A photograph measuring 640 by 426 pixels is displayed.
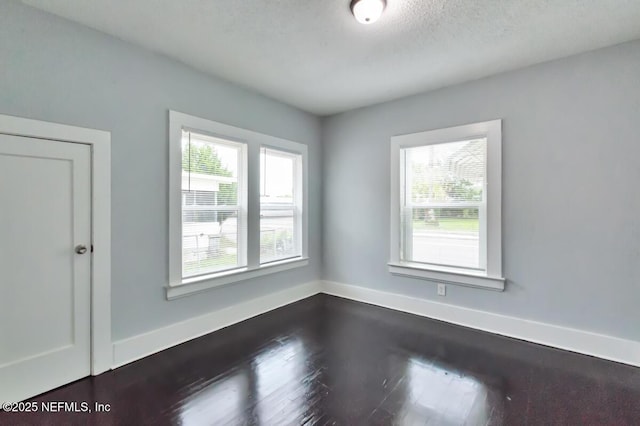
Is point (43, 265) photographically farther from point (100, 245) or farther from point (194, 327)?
point (194, 327)

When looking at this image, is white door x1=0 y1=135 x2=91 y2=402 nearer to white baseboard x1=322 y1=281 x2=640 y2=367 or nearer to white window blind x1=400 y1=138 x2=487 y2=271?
white baseboard x1=322 y1=281 x2=640 y2=367

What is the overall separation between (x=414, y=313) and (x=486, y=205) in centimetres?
149

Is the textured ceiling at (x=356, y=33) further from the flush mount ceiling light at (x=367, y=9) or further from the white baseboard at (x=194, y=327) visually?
the white baseboard at (x=194, y=327)

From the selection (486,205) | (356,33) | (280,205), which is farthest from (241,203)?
(486,205)

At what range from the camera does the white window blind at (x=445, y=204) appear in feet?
10.6

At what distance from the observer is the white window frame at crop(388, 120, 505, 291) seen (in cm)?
304

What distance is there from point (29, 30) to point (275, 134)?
2.25m

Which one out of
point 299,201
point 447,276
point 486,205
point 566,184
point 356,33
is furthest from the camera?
point 299,201

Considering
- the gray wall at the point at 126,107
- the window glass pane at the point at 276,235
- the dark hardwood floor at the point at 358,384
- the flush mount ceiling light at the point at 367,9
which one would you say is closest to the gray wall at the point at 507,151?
the gray wall at the point at 126,107

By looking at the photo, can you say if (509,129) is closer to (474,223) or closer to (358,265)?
(474,223)

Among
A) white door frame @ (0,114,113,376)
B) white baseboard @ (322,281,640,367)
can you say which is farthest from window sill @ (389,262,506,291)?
white door frame @ (0,114,113,376)

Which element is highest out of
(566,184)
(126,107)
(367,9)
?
(367,9)

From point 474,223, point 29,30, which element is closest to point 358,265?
point 474,223

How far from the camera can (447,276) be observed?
335 cm
